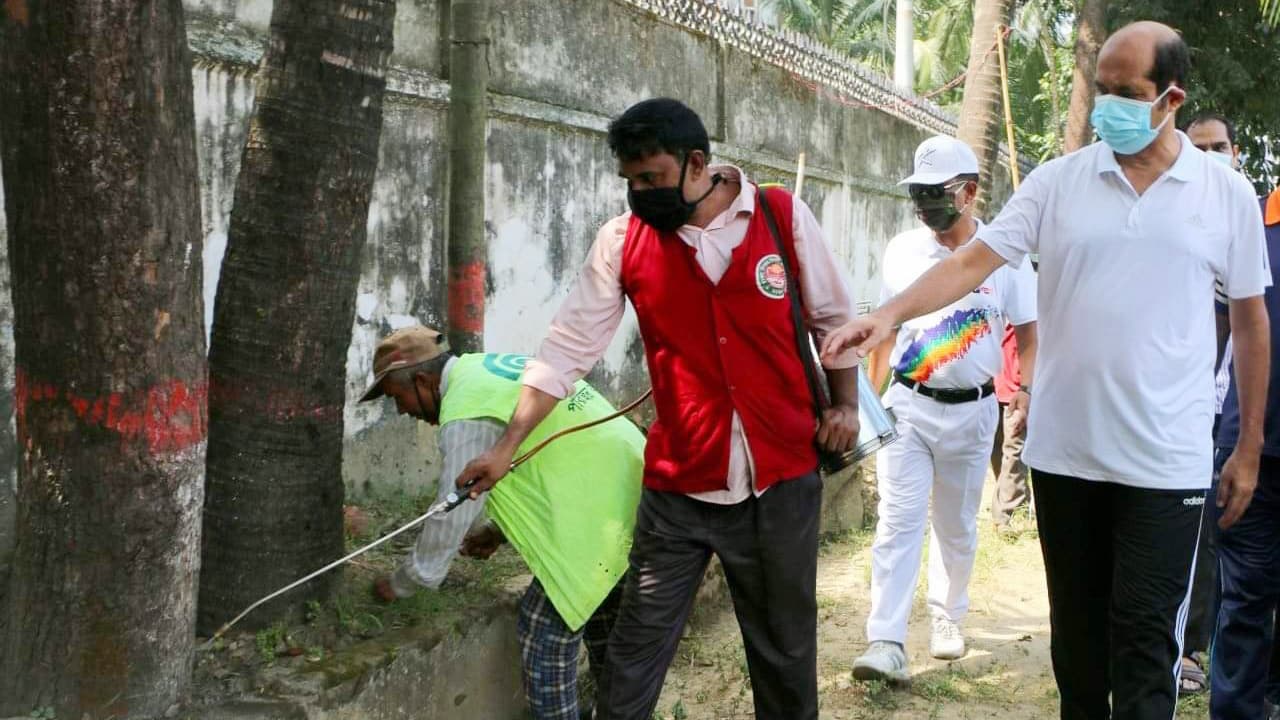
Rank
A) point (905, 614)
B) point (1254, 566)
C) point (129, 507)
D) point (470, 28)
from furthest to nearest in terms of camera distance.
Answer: point (470, 28) → point (905, 614) → point (1254, 566) → point (129, 507)

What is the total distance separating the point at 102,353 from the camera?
10.1ft

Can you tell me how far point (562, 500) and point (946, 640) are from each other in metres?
2.28

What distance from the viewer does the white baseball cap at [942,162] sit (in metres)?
4.98

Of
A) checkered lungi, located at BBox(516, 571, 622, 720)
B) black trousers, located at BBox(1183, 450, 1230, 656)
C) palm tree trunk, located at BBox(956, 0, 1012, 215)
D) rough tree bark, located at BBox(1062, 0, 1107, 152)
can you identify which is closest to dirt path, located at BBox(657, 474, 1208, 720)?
black trousers, located at BBox(1183, 450, 1230, 656)

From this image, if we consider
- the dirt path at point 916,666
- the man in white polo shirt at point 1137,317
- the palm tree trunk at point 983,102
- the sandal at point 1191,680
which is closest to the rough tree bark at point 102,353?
the man in white polo shirt at point 1137,317

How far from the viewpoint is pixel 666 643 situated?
11.6 feet

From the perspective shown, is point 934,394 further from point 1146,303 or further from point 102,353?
point 102,353

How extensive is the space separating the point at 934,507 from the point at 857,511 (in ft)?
7.38

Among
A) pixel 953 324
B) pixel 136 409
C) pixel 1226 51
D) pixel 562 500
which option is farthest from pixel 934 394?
pixel 1226 51

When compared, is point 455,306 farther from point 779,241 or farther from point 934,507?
point 779,241

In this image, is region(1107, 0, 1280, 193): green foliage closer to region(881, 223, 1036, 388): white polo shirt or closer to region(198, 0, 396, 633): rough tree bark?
region(881, 223, 1036, 388): white polo shirt

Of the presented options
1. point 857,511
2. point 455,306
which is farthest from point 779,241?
point 857,511

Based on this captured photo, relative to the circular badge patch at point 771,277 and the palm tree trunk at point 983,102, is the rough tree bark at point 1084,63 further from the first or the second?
the circular badge patch at point 771,277

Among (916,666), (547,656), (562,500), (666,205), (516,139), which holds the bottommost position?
(916,666)
